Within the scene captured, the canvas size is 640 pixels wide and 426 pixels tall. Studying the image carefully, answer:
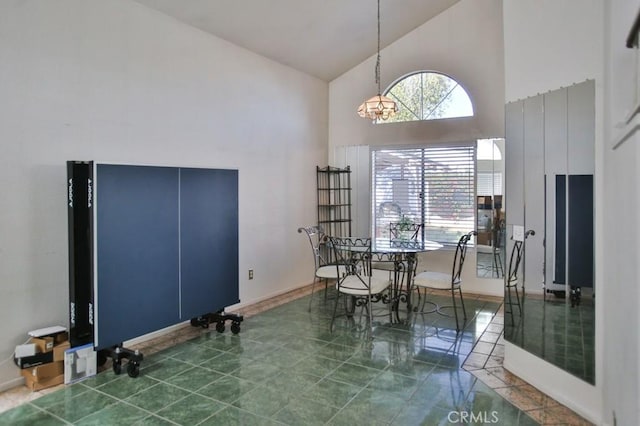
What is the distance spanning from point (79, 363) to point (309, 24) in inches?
167

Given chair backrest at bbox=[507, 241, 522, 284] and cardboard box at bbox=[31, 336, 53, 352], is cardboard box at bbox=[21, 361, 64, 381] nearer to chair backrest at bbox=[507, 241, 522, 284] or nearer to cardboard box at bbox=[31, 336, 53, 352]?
cardboard box at bbox=[31, 336, 53, 352]

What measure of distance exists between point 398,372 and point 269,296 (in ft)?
8.73

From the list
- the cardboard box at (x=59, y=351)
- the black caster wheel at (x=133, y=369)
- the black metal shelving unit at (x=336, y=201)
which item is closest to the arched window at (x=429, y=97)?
the black metal shelving unit at (x=336, y=201)

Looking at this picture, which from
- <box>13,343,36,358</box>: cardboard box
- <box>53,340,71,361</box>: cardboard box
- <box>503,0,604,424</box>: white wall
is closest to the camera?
<box>503,0,604,424</box>: white wall

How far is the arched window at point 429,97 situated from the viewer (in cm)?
598

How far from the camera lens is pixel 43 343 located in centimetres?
312

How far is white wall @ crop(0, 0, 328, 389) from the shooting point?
310cm

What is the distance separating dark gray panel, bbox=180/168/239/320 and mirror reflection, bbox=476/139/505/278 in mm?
3401

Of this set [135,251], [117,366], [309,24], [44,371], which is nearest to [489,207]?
[309,24]

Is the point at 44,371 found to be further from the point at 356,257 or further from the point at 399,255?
the point at 399,255

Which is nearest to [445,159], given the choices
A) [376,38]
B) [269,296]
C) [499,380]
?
[376,38]

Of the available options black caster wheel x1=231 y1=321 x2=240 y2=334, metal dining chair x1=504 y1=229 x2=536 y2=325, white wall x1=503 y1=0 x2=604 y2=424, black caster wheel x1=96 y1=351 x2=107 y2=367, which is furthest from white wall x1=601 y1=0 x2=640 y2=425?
black caster wheel x1=96 y1=351 x2=107 y2=367

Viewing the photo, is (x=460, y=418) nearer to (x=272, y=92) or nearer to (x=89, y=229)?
(x=89, y=229)

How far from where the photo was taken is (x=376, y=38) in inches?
Result: 236
